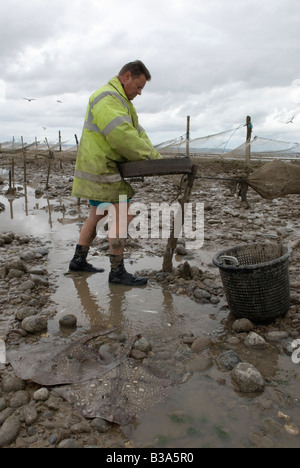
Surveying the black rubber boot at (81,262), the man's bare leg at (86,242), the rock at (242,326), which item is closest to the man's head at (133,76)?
the man's bare leg at (86,242)

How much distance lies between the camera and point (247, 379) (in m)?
2.15

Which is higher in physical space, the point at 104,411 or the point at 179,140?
the point at 179,140

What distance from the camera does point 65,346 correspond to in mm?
2590

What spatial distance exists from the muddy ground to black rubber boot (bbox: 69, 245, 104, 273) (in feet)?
0.47

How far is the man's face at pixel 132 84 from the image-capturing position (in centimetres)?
362

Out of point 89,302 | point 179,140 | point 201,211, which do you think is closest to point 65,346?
point 89,302

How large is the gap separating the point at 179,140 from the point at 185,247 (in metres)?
20.4

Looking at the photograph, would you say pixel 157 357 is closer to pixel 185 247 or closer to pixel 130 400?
pixel 130 400

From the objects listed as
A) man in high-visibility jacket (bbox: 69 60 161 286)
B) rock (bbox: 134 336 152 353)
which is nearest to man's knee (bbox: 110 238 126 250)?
man in high-visibility jacket (bbox: 69 60 161 286)

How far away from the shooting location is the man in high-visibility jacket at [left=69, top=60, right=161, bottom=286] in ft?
11.0

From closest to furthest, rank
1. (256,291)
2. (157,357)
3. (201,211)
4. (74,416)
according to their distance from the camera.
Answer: (74,416)
(157,357)
(256,291)
(201,211)

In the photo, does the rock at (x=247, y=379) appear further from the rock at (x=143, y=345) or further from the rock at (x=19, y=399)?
the rock at (x=19, y=399)
